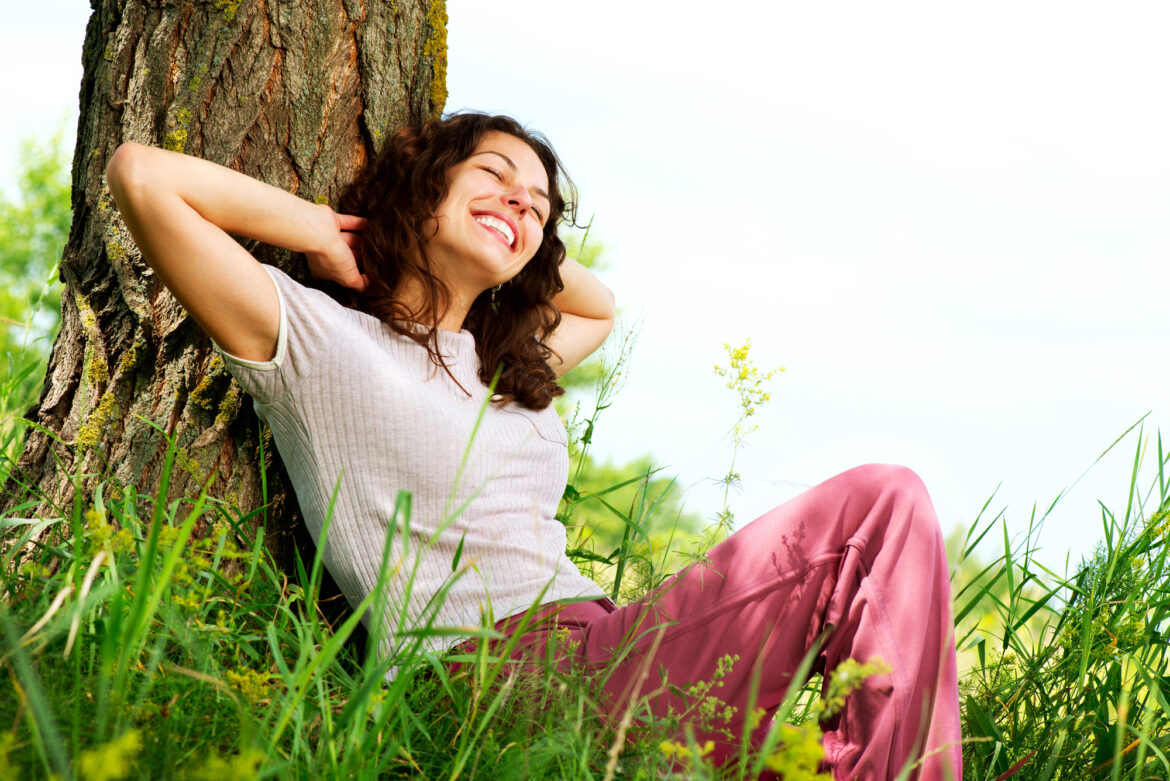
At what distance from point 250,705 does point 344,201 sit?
1.46m

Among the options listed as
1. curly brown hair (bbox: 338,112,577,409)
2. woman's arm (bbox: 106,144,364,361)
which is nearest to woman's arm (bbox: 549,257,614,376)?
curly brown hair (bbox: 338,112,577,409)

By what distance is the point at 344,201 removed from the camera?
2.51 m

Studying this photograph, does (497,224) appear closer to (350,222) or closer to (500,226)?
(500,226)

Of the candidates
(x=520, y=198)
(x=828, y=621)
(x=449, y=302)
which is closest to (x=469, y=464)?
(x=449, y=302)

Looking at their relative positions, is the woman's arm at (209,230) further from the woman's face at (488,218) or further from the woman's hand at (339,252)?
the woman's face at (488,218)

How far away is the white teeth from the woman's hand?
0.99ft

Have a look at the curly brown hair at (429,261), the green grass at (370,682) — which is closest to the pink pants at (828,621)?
the green grass at (370,682)

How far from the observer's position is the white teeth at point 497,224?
2.46 m

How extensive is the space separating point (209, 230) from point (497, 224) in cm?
75

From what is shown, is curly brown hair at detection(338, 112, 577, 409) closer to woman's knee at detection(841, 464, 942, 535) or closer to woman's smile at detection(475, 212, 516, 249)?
woman's smile at detection(475, 212, 516, 249)

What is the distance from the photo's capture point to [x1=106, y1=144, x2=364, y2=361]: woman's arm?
1.93m

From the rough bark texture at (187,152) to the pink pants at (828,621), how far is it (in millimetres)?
925

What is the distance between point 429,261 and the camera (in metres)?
2.45

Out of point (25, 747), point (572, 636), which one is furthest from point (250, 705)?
point (572, 636)
